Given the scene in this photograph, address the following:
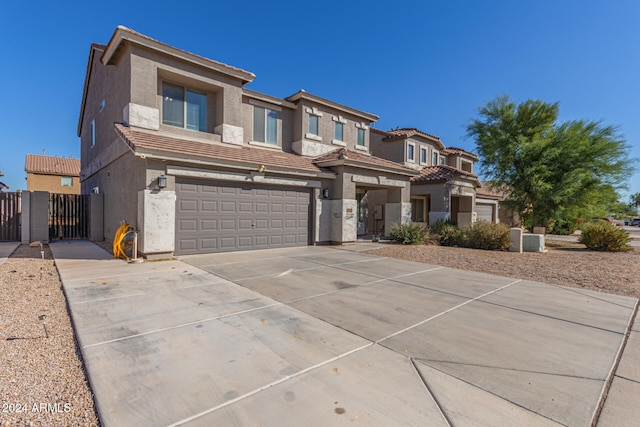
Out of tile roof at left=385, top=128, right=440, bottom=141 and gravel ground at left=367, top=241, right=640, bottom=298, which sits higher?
tile roof at left=385, top=128, right=440, bottom=141

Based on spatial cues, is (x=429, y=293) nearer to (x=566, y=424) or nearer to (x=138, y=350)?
(x=566, y=424)

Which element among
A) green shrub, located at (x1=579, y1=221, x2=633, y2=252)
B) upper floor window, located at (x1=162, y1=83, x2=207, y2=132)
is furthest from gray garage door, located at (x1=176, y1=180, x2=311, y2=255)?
green shrub, located at (x1=579, y1=221, x2=633, y2=252)

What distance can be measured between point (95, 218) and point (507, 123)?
21448 mm

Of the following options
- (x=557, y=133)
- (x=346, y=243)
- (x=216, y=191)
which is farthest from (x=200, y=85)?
(x=557, y=133)

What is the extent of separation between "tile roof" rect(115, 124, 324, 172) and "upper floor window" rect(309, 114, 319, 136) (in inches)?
106

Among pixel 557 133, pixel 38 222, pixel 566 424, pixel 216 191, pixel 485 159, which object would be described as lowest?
pixel 566 424

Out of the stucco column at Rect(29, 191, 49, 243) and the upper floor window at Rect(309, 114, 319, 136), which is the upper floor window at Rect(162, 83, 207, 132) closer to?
the upper floor window at Rect(309, 114, 319, 136)

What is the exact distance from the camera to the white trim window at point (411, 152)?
72.0 feet

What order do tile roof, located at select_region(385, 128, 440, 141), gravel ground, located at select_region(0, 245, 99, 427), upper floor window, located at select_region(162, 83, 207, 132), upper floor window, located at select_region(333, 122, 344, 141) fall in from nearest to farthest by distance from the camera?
gravel ground, located at select_region(0, 245, 99, 427) < upper floor window, located at select_region(162, 83, 207, 132) < upper floor window, located at select_region(333, 122, 344, 141) < tile roof, located at select_region(385, 128, 440, 141)

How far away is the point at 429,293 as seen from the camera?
6152mm

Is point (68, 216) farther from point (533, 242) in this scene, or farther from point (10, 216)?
point (533, 242)

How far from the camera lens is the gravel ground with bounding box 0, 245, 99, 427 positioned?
2.52m

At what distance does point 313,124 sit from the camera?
16.2m

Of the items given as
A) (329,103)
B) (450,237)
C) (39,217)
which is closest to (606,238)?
(450,237)
